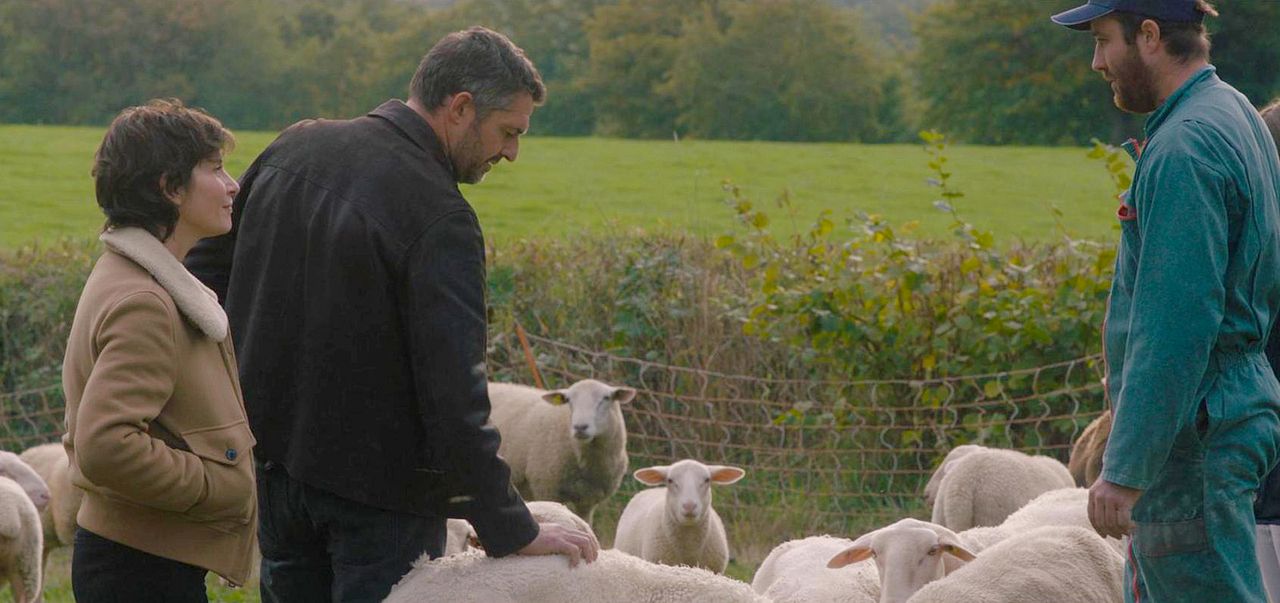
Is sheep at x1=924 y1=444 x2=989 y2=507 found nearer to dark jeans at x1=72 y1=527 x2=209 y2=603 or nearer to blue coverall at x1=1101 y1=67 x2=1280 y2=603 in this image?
blue coverall at x1=1101 y1=67 x2=1280 y2=603

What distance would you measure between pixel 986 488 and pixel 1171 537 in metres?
4.04

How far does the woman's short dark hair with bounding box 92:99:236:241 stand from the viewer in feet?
9.91

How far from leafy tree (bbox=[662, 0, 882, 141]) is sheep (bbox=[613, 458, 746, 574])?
106 feet

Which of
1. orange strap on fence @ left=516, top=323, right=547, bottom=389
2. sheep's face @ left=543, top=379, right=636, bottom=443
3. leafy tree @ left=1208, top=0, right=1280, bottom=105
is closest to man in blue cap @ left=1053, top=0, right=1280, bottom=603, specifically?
sheep's face @ left=543, top=379, right=636, bottom=443

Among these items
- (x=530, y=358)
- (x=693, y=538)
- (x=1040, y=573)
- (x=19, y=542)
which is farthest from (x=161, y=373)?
(x=530, y=358)

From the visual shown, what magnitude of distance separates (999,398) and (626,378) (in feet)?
8.96

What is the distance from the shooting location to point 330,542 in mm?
3311

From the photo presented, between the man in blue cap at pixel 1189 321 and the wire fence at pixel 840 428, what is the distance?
583 centimetres

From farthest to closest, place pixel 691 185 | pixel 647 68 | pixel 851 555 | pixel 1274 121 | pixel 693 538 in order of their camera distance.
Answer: pixel 647 68, pixel 691 185, pixel 693 538, pixel 851 555, pixel 1274 121

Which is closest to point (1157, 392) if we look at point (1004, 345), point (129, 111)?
point (129, 111)

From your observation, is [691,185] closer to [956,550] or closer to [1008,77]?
[956,550]

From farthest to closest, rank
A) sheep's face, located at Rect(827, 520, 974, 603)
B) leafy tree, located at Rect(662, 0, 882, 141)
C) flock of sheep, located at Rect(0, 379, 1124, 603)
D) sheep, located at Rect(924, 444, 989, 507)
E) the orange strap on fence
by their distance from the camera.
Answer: leafy tree, located at Rect(662, 0, 882, 141) → the orange strap on fence → sheep, located at Rect(924, 444, 989, 507) → sheep's face, located at Rect(827, 520, 974, 603) → flock of sheep, located at Rect(0, 379, 1124, 603)

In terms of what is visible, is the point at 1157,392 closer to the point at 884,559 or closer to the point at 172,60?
the point at 884,559

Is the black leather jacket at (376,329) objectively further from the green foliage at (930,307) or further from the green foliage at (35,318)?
the green foliage at (35,318)
